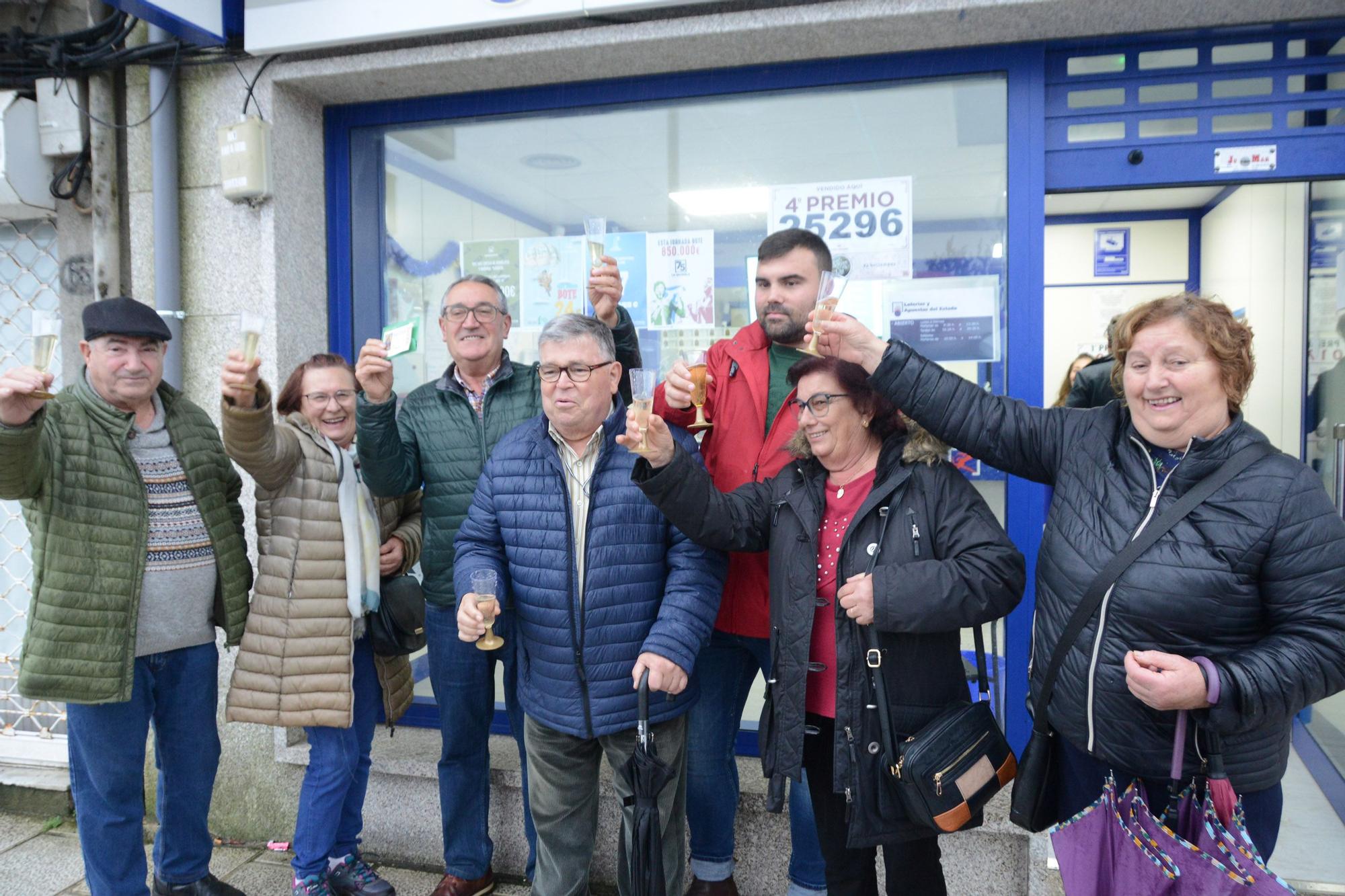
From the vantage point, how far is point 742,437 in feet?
8.97

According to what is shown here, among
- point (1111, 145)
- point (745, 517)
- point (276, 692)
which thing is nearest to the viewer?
point (745, 517)

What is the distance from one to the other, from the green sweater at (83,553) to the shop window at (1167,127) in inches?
141

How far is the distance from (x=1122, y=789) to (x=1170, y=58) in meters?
2.68

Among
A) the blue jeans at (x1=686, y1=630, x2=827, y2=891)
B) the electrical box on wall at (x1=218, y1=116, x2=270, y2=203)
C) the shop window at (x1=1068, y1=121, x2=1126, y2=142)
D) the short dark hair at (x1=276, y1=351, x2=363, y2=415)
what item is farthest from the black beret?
the shop window at (x1=1068, y1=121, x2=1126, y2=142)

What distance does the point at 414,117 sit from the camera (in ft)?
12.9

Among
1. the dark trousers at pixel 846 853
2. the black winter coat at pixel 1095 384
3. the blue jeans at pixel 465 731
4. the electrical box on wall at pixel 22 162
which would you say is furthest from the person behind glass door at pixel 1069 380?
the electrical box on wall at pixel 22 162

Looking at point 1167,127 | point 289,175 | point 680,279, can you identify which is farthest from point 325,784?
point 1167,127

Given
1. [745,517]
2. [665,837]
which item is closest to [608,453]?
[745,517]

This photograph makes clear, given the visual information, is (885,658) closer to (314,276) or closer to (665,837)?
(665,837)

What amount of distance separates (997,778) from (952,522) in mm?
652

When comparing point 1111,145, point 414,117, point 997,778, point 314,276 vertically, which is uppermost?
point 414,117

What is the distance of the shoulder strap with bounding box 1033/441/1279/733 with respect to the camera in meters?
1.80

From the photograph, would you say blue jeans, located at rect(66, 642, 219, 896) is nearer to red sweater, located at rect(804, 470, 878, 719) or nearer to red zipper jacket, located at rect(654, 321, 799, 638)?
red zipper jacket, located at rect(654, 321, 799, 638)

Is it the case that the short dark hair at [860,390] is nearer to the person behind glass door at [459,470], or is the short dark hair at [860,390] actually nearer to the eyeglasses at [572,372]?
the eyeglasses at [572,372]
